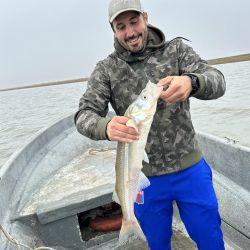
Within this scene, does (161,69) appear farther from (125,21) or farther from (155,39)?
(125,21)

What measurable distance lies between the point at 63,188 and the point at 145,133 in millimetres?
3523

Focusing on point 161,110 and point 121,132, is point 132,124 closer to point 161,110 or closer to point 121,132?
point 121,132

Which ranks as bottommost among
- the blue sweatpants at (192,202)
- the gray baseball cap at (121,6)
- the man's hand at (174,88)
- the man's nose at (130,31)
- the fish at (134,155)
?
the blue sweatpants at (192,202)

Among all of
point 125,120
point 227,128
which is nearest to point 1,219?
point 125,120

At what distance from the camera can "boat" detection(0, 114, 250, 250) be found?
4.71 meters

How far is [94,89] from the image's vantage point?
3482 millimetres

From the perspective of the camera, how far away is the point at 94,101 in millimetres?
3451

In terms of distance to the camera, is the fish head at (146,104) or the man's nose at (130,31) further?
the man's nose at (130,31)

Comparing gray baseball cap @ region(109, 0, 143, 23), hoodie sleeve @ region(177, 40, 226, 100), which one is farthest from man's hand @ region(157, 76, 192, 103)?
gray baseball cap @ region(109, 0, 143, 23)

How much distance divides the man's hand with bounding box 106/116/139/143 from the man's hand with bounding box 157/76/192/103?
0.35 meters

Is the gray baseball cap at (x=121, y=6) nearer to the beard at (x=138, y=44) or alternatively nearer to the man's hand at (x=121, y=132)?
the beard at (x=138, y=44)

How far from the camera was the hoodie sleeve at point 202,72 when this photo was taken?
2979mm

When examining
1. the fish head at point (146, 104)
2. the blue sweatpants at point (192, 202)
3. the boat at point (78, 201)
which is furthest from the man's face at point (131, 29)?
the boat at point (78, 201)

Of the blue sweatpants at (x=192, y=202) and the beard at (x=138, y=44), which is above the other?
the beard at (x=138, y=44)
